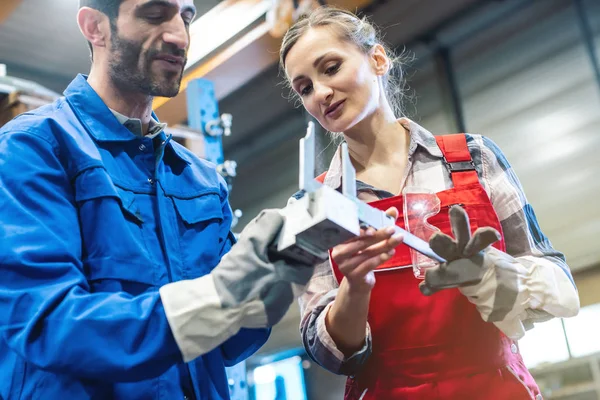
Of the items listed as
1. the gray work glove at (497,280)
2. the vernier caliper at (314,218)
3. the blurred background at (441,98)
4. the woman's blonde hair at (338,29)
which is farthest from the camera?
the blurred background at (441,98)

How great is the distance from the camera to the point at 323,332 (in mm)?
1605

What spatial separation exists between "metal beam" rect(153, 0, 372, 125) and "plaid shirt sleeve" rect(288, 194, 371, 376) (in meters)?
2.70

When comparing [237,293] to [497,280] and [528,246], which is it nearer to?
Result: [497,280]

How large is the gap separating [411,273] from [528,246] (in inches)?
11.8

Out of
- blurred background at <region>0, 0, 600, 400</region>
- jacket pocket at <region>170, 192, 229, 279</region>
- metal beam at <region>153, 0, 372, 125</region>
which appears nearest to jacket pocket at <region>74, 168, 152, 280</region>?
jacket pocket at <region>170, 192, 229, 279</region>

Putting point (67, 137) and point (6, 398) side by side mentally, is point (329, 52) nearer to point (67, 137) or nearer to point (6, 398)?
point (67, 137)

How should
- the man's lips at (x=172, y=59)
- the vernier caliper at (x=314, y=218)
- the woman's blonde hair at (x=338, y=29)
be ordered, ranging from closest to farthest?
the vernier caliper at (x=314, y=218)
the man's lips at (x=172, y=59)
the woman's blonde hair at (x=338, y=29)

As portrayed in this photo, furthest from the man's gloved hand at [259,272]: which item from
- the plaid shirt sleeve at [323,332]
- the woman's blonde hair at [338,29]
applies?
the woman's blonde hair at [338,29]

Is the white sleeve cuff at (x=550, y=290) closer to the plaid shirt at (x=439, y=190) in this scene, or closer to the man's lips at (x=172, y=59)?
the plaid shirt at (x=439, y=190)

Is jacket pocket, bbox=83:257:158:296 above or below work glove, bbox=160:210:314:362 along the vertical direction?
above

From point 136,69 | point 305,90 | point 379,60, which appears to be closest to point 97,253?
point 136,69

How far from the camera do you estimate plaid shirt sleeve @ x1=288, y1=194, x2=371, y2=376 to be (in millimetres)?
1587

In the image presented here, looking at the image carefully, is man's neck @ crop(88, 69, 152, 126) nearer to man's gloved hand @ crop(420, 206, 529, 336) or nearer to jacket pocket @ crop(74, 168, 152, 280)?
jacket pocket @ crop(74, 168, 152, 280)

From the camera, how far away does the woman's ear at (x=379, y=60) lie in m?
1.94
